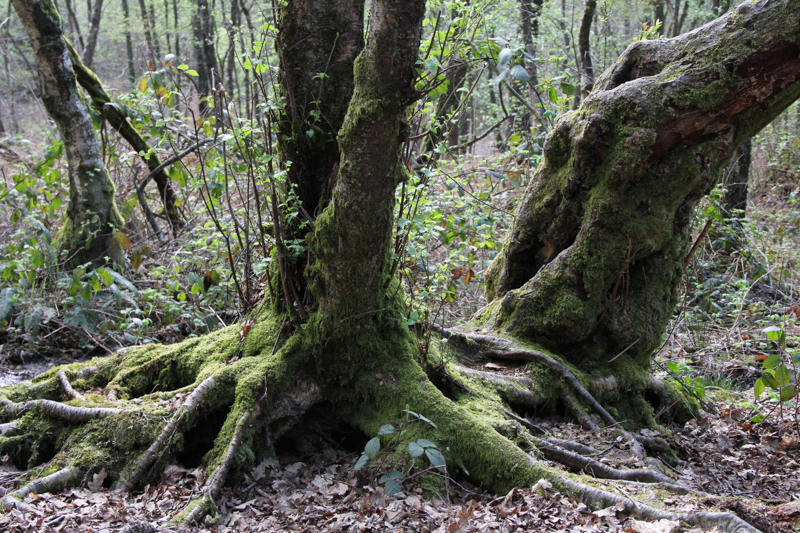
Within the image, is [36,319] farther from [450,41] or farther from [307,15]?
[450,41]

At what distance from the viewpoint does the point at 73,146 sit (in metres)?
6.54

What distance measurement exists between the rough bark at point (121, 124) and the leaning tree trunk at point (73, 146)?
46 cm

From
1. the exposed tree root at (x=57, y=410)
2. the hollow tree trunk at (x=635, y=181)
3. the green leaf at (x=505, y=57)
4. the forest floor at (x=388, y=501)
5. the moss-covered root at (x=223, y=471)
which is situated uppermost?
the green leaf at (x=505, y=57)

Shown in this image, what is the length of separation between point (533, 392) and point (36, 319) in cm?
520

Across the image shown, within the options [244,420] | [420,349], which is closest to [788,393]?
[420,349]

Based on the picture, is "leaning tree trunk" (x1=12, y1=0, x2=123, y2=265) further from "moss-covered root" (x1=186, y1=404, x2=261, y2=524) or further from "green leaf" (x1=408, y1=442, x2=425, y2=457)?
"green leaf" (x1=408, y1=442, x2=425, y2=457)

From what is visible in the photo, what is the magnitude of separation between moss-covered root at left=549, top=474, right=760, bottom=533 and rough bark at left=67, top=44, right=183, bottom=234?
19.7 feet

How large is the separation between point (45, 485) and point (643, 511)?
3309mm

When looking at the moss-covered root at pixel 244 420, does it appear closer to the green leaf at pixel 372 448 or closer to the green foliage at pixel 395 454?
the green foliage at pixel 395 454

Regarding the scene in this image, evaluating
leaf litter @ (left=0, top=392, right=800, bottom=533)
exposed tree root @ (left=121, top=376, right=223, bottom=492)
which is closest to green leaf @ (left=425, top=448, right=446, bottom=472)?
leaf litter @ (left=0, top=392, right=800, bottom=533)

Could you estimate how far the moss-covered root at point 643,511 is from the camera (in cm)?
250

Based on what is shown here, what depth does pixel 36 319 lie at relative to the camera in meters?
5.78

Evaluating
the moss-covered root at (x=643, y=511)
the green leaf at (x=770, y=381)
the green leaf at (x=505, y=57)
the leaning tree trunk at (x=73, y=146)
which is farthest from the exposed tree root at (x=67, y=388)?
the green leaf at (x=770, y=381)

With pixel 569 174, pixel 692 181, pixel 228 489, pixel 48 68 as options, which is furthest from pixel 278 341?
pixel 48 68
